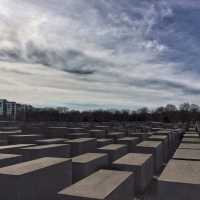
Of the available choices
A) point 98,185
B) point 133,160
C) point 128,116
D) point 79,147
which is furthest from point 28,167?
point 128,116

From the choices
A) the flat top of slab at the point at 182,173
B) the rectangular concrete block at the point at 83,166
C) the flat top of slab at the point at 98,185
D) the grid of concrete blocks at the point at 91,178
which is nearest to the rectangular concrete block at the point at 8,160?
the grid of concrete blocks at the point at 91,178

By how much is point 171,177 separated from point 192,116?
65.2 m

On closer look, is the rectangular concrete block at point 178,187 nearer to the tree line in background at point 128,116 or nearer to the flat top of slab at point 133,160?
the flat top of slab at point 133,160

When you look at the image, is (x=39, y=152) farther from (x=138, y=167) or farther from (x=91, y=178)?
(x=91, y=178)

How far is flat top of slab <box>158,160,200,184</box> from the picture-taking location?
5.33 m

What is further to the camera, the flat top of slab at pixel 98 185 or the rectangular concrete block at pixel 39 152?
the rectangular concrete block at pixel 39 152

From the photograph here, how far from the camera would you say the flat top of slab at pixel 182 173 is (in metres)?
5.33

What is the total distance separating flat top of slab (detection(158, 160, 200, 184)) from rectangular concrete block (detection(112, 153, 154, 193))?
162 cm

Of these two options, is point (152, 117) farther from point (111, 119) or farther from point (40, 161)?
point (40, 161)

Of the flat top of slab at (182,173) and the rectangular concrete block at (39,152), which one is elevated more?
the flat top of slab at (182,173)

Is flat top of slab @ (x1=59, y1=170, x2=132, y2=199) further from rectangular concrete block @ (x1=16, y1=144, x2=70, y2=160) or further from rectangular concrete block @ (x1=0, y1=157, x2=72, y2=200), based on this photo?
rectangular concrete block @ (x1=16, y1=144, x2=70, y2=160)

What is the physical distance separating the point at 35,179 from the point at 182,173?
11.2 ft

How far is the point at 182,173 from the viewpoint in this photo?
595 cm

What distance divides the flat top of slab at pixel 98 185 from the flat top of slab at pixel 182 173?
110 centimetres
